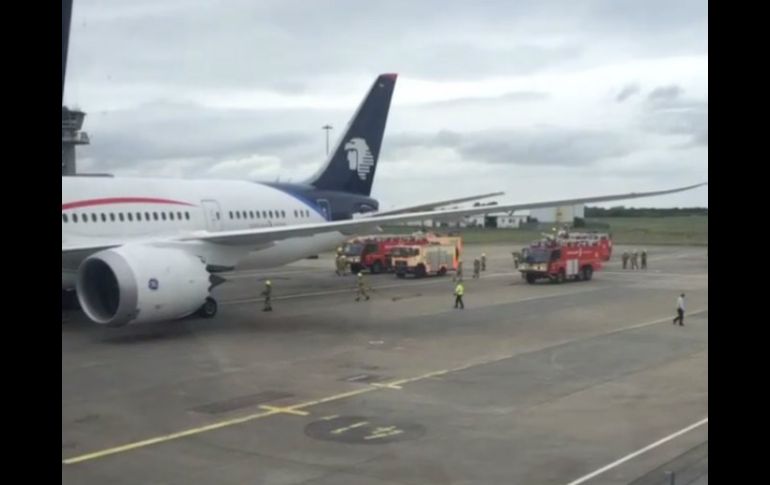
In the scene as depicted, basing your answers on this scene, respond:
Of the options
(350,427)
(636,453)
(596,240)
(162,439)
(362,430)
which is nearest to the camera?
(636,453)

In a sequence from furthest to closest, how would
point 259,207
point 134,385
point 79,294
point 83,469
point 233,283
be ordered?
1. point 233,283
2. point 259,207
3. point 79,294
4. point 134,385
5. point 83,469

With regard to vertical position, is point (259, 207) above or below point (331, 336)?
above

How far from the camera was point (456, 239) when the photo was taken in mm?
30703

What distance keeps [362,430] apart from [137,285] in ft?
21.8

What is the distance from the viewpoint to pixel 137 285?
533 inches

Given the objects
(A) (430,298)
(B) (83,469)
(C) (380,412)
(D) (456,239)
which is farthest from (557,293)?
(B) (83,469)

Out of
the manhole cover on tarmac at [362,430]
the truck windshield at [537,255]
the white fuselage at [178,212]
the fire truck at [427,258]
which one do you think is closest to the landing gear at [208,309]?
the white fuselage at [178,212]

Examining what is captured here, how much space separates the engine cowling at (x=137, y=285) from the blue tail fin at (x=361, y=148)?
8841 millimetres

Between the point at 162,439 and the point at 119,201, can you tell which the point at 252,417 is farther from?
the point at 119,201

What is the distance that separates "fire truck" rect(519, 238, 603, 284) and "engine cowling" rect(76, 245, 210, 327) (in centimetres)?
1395

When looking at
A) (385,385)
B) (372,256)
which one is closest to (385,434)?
(385,385)
